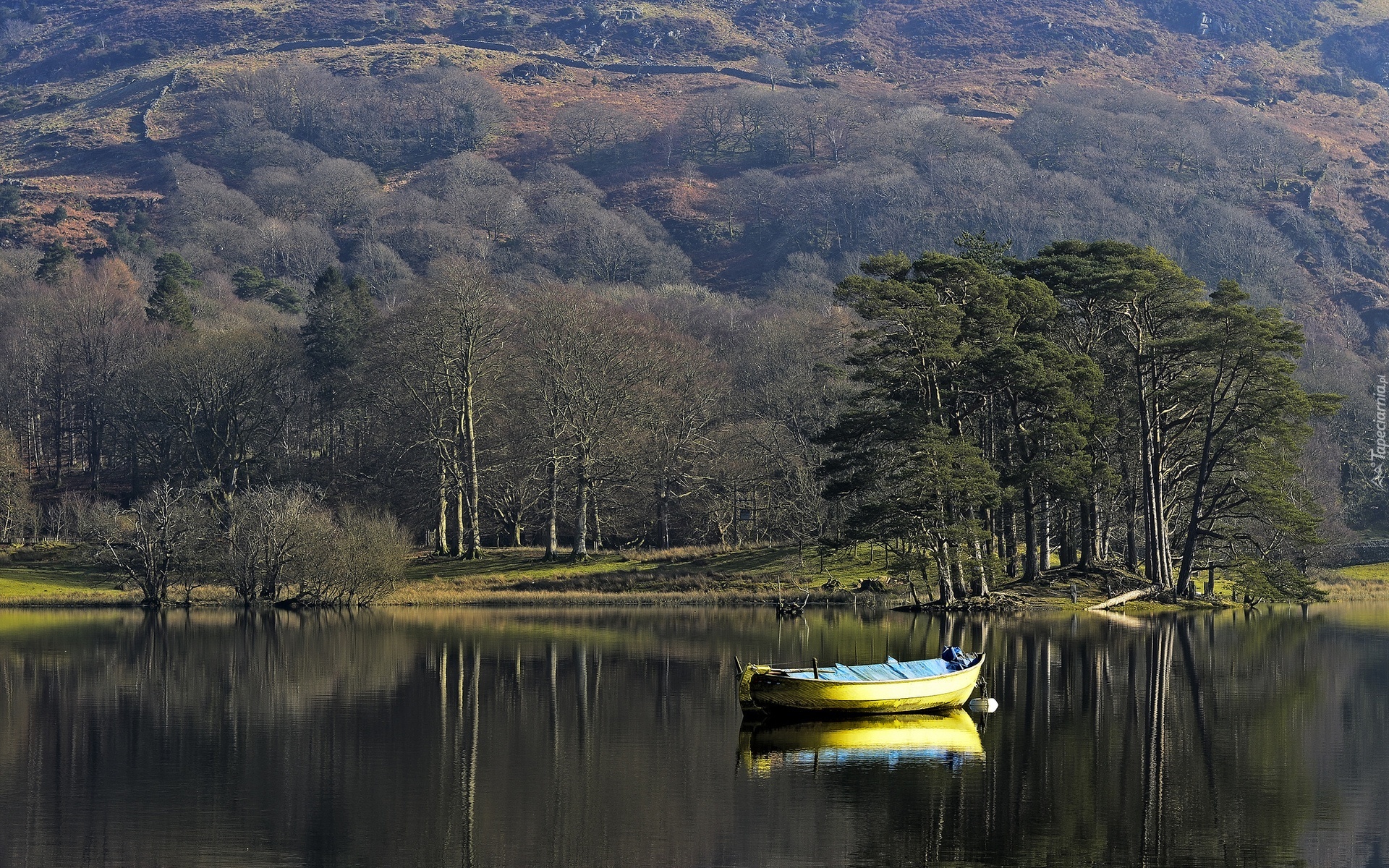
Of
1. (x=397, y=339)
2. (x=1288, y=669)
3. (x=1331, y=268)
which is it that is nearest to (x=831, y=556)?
(x=397, y=339)

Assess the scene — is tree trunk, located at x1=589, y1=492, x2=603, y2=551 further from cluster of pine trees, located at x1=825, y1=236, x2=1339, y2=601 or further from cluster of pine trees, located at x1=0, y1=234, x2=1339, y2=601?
cluster of pine trees, located at x1=825, y1=236, x2=1339, y2=601

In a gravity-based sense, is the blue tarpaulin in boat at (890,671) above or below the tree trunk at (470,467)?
below

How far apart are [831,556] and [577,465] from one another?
13285 millimetres

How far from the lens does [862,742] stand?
33.2 meters

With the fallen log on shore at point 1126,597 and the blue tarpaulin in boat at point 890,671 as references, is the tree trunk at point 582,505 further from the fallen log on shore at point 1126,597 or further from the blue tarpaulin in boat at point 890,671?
the blue tarpaulin in boat at point 890,671

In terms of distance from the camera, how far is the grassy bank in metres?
71.3

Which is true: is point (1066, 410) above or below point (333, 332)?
below

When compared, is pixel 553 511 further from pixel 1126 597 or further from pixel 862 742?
pixel 862 742

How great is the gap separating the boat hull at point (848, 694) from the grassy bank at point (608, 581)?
99.3 feet

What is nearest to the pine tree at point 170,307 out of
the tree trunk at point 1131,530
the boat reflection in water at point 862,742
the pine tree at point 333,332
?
the pine tree at point 333,332

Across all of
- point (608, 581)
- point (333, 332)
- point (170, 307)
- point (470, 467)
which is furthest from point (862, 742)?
point (170, 307)

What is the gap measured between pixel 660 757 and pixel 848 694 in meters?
5.42

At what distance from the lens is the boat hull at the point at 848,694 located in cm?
3450

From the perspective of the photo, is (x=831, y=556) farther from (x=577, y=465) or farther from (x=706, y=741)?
(x=706, y=741)
